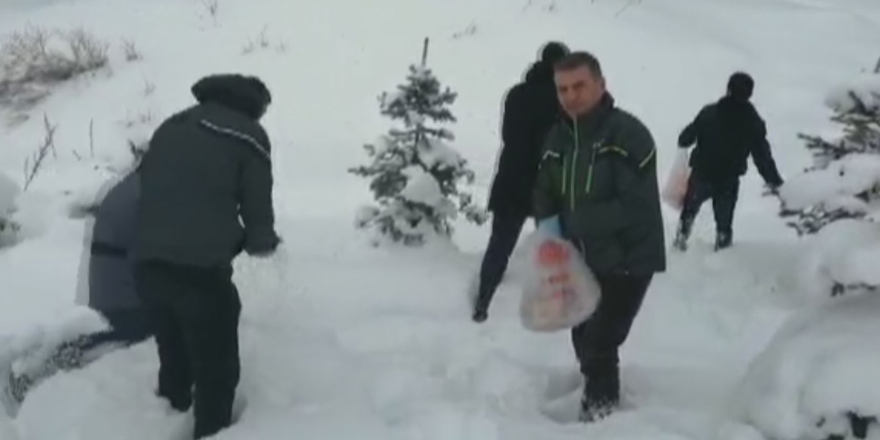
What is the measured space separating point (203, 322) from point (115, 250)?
70 cm

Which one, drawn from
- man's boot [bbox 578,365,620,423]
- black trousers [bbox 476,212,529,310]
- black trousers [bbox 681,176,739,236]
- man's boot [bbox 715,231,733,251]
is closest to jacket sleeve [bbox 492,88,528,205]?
black trousers [bbox 476,212,529,310]

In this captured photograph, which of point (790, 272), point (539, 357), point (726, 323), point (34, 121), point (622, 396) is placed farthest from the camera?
point (34, 121)

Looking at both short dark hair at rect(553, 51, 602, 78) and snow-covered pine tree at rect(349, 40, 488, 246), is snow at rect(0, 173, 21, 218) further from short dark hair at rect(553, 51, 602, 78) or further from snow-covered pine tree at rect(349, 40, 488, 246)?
short dark hair at rect(553, 51, 602, 78)

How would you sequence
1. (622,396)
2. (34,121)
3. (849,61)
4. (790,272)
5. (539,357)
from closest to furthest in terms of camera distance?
(622,396)
(539,357)
(790,272)
(34,121)
(849,61)

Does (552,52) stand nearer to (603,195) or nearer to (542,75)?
(542,75)

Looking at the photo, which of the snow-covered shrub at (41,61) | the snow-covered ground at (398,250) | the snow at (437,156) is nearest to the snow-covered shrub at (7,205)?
the snow-covered ground at (398,250)

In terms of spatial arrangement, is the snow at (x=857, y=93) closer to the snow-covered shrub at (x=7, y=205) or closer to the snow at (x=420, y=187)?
the snow at (x=420, y=187)

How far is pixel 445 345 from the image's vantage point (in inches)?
254

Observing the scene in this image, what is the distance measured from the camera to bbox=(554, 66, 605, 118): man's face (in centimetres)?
493

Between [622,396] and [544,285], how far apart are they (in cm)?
88

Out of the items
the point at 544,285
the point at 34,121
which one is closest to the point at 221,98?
the point at 544,285

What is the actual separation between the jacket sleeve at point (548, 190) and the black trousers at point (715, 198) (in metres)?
3.54

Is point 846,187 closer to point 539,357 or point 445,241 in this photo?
point 539,357

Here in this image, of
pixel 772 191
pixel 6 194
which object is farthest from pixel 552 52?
pixel 6 194
